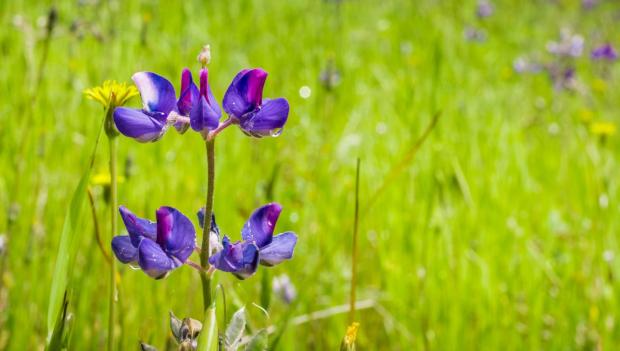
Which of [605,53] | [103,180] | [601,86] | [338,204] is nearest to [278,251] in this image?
[103,180]

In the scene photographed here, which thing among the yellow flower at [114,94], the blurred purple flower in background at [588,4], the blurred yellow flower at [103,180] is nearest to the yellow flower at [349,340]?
the yellow flower at [114,94]

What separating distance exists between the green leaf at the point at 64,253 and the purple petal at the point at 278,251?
18 centimetres

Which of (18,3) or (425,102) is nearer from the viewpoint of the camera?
(425,102)

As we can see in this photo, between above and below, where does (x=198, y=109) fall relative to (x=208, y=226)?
above

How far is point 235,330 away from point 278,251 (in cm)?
8

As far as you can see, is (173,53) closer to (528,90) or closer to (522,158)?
(522,158)

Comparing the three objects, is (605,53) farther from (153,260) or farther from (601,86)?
(153,260)

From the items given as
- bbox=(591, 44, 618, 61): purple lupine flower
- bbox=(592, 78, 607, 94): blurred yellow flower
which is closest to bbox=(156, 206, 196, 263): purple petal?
bbox=(591, 44, 618, 61): purple lupine flower

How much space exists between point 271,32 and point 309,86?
1.14 metres

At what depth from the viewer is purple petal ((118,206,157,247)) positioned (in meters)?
0.62

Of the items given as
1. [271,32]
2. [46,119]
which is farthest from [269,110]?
[271,32]

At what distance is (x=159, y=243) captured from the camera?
618 millimetres

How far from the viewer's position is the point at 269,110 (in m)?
0.66

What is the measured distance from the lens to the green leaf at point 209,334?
0.54 m
